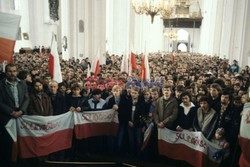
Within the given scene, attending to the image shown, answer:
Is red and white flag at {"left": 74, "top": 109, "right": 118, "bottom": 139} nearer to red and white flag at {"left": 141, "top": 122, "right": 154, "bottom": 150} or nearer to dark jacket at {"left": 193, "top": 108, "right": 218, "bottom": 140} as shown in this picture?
red and white flag at {"left": 141, "top": 122, "right": 154, "bottom": 150}

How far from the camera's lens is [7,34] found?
A: 5.55m

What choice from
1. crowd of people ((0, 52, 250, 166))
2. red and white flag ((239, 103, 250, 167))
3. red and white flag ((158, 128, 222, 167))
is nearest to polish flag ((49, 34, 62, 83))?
crowd of people ((0, 52, 250, 166))

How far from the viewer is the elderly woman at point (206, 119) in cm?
487

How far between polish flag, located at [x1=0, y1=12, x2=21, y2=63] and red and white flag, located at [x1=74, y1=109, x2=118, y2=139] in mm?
1860

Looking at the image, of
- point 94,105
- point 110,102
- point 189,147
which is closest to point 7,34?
point 94,105

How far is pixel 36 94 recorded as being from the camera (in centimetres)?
525

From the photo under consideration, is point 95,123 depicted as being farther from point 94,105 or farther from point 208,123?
Result: point 208,123

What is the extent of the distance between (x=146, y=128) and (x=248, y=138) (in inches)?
82.0

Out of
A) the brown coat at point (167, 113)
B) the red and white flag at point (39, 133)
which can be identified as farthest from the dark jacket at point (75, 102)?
the brown coat at point (167, 113)

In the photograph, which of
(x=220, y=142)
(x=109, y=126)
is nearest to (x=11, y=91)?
(x=109, y=126)

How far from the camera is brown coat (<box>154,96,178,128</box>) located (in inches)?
207

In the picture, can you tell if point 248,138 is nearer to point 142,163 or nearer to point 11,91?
point 142,163

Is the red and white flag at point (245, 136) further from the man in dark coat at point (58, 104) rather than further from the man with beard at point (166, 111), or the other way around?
the man in dark coat at point (58, 104)

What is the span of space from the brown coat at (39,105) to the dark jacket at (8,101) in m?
0.13
